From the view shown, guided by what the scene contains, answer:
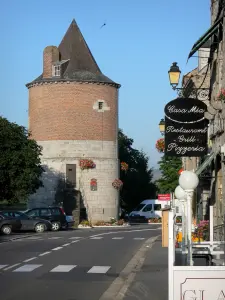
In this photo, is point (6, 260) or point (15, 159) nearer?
point (6, 260)

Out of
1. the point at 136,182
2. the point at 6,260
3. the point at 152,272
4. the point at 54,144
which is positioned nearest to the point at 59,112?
the point at 54,144

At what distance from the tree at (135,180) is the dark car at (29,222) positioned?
40.2 m

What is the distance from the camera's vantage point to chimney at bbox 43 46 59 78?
65.1 metres

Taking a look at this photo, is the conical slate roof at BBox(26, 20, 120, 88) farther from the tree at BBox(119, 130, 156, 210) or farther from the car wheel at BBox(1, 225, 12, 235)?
the car wheel at BBox(1, 225, 12, 235)

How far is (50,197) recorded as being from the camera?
6425cm

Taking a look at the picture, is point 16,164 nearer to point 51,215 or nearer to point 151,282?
point 51,215

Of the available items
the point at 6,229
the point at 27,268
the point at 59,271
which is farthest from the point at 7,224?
the point at 59,271

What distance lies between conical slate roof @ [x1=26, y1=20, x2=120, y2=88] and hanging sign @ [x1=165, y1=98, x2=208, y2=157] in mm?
45425

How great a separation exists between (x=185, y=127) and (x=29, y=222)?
26.2 m

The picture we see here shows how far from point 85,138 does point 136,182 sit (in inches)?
966

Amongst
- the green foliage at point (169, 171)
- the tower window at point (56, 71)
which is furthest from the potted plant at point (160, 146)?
the tower window at point (56, 71)

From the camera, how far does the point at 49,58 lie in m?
66.1

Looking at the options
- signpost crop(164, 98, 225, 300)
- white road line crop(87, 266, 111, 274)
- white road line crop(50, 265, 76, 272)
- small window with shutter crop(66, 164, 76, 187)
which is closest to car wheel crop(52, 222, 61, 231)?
small window with shutter crop(66, 164, 76, 187)

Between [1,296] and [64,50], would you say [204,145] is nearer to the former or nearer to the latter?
[1,296]
